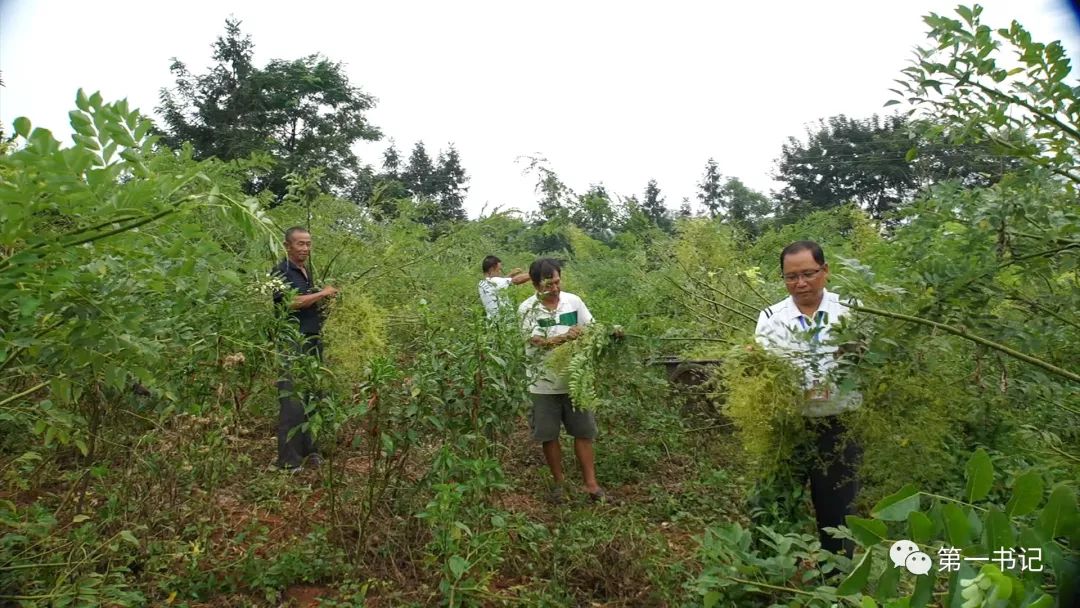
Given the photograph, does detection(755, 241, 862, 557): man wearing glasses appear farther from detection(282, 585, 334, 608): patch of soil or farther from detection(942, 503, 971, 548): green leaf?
detection(282, 585, 334, 608): patch of soil

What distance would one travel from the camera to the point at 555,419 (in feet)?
13.9

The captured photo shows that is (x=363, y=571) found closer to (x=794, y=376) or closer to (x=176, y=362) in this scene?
(x=176, y=362)

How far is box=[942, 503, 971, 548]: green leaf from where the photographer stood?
107cm

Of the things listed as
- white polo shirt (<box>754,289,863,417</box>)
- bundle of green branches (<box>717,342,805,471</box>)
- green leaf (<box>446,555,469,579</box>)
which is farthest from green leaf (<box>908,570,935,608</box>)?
green leaf (<box>446,555,469,579</box>)

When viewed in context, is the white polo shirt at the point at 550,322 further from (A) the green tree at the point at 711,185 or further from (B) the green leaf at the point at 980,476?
(A) the green tree at the point at 711,185

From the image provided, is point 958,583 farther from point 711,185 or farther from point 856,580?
point 711,185

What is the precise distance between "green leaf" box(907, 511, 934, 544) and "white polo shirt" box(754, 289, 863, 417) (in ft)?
2.66

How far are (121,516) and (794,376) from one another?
275 cm

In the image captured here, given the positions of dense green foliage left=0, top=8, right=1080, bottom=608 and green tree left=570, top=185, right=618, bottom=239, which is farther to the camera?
green tree left=570, top=185, right=618, bottom=239

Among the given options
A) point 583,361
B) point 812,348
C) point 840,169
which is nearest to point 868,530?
point 812,348

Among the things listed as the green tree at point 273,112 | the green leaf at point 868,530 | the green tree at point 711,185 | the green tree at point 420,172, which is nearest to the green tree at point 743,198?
the green tree at point 711,185

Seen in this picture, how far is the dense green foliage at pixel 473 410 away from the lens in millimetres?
1285

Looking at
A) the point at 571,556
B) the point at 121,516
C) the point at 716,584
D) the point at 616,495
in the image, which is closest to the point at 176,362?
the point at 121,516

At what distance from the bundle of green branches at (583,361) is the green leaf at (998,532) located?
2267 millimetres
